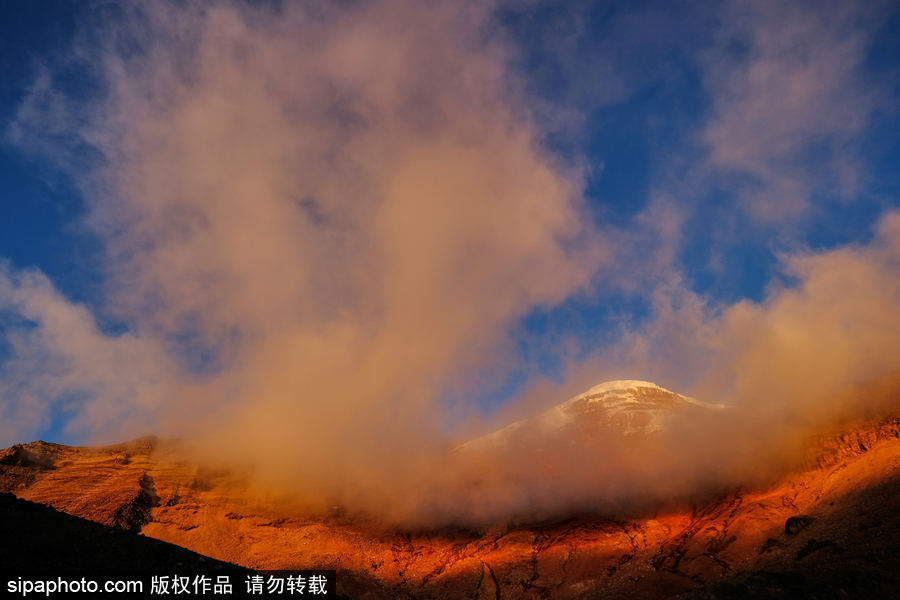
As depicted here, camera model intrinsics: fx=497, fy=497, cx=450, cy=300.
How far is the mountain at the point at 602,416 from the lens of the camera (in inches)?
3661

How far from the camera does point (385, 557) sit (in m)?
65.8

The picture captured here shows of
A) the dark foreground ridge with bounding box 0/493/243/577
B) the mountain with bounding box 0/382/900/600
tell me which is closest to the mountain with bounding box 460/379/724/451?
the mountain with bounding box 0/382/900/600

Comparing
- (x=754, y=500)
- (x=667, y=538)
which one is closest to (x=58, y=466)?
(x=667, y=538)

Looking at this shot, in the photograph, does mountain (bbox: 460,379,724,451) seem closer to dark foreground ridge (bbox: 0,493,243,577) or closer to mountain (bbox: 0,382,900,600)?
mountain (bbox: 0,382,900,600)

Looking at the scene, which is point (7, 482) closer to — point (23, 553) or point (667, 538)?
point (23, 553)

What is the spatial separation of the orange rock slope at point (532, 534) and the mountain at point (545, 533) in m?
0.18

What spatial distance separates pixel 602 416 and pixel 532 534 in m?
38.8

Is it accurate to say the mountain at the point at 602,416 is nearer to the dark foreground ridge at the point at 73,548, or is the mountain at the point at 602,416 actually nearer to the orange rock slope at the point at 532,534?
the orange rock slope at the point at 532,534

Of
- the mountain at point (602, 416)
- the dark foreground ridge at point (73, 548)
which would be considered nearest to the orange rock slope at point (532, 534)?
the mountain at point (602, 416)

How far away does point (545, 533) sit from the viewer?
6644cm

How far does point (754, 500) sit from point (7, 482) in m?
94.9

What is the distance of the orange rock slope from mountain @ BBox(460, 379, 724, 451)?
91.8 feet

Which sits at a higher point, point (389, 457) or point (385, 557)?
point (389, 457)

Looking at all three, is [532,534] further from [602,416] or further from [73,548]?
[73,548]
